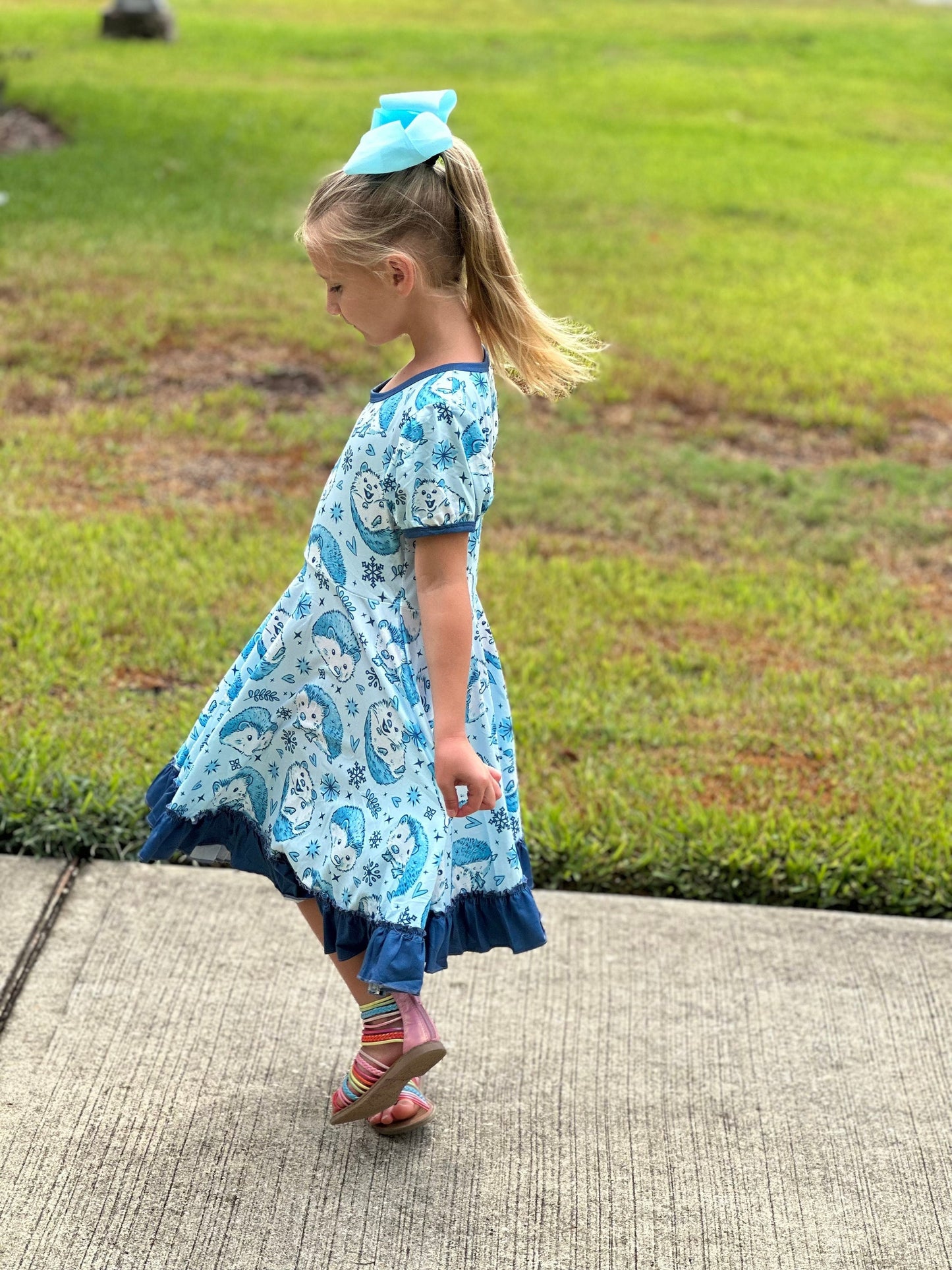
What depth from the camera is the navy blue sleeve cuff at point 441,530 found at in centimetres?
195

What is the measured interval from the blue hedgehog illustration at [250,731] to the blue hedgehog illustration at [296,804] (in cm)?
6

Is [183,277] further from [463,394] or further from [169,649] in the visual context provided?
[463,394]

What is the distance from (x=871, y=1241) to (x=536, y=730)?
1637 millimetres

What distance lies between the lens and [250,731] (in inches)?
84.9

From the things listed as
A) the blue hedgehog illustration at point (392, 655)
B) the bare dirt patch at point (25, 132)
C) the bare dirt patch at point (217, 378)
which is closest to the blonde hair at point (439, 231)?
the blue hedgehog illustration at point (392, 655)

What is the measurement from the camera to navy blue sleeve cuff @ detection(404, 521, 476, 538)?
1946 mm

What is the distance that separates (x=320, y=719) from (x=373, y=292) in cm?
64

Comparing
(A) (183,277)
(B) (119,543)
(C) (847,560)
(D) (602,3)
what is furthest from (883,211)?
(D) (602,3)

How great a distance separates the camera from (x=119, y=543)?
14.2ft

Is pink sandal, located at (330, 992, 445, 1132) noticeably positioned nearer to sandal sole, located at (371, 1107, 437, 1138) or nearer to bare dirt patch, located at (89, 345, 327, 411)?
sandal sole, located at (371, 1107, 437, 1138)

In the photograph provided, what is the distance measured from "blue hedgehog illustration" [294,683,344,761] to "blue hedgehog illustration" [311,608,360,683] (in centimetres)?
4

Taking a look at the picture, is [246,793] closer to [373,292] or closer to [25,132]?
[373,292]

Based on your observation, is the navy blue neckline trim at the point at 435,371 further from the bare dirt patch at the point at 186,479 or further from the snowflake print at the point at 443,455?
the bare dirt patch at the point at 186,479

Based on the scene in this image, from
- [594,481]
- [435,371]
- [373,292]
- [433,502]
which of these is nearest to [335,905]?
[433,502]
